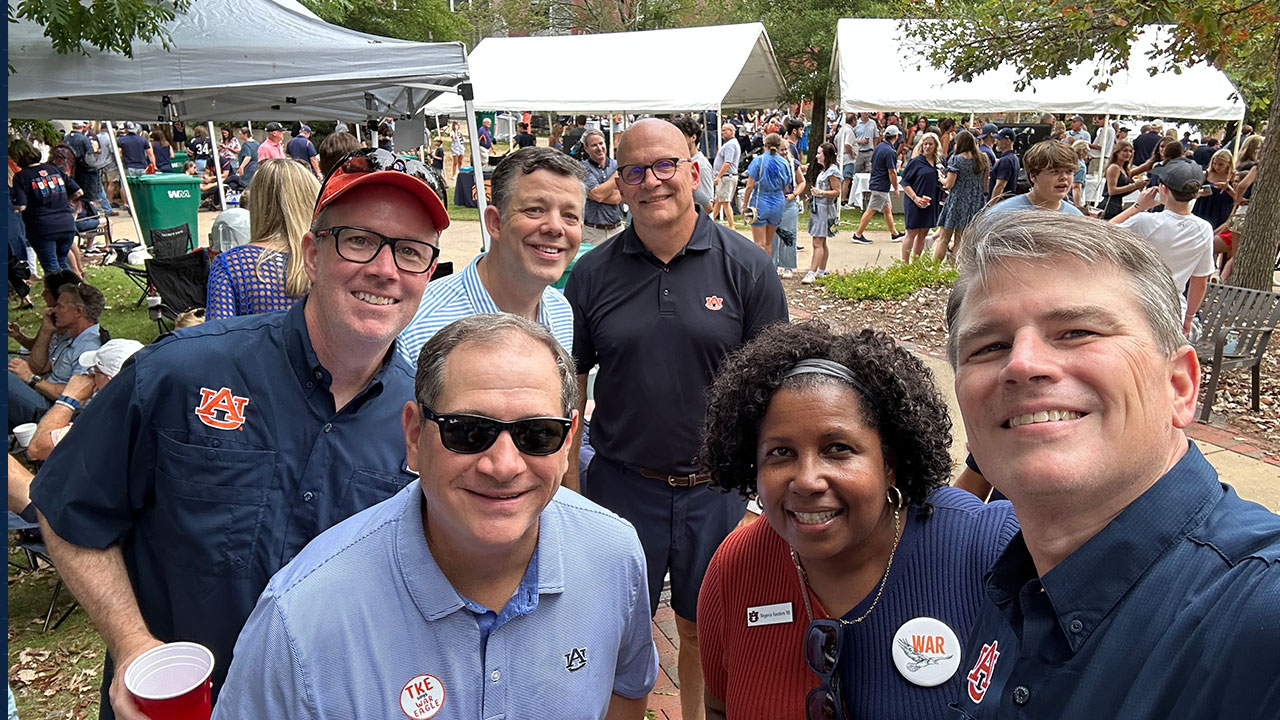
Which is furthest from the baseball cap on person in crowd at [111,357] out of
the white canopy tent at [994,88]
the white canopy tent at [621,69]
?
the white canopy tent at [994,88]

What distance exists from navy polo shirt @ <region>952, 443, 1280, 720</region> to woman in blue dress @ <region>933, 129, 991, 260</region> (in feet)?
37.6

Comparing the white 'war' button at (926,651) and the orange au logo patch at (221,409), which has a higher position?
the orange au logo patch at (221,409)

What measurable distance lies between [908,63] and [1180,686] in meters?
15.6

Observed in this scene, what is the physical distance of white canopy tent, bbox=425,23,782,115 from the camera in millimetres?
16078

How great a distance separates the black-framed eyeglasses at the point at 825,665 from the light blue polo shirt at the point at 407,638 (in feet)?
1.47

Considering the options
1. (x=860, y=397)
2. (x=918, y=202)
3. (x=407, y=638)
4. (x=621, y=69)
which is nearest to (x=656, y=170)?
(x=860, y=397)

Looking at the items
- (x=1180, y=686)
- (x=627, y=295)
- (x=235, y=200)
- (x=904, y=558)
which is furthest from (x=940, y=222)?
(x=235, y=200)

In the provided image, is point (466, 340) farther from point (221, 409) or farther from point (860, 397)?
point (860, 397)

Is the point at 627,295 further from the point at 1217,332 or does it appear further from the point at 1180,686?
the point at 1217,332

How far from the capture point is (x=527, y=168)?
3.22m

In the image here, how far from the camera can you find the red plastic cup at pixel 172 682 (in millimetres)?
1619

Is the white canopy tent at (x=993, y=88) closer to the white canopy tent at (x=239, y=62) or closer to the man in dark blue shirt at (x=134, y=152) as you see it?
the white canopy tent at (x=239, y=62)

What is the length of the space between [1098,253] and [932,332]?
27.9 feet

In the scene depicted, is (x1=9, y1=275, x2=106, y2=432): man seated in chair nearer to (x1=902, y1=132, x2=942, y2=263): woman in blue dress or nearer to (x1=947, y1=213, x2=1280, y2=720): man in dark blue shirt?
(x1=947, y1=213, x2=1280, y2=720): man in dark blue shirt
